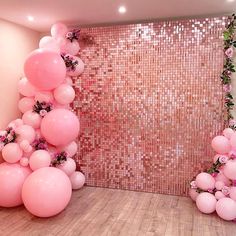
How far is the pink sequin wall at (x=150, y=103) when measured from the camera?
3.77 m

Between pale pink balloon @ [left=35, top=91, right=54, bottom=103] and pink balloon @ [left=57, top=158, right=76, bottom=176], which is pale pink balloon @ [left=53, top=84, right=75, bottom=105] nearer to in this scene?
pale pink balloon @ [left=35, top=91, right=54, bottom=103]

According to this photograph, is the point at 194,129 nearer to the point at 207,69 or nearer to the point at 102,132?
the point at 207,69

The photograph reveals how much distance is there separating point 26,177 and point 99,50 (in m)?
2.07

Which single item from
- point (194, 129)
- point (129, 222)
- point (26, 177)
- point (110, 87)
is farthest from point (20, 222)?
point (194, 129)

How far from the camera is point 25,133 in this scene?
11.5ft

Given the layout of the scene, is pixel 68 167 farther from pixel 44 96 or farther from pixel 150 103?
pixel 150 103

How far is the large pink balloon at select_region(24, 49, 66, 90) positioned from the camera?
3.46 metres

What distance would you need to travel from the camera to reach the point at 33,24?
4.14 m

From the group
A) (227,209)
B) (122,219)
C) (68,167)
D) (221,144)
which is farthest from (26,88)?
(227,209)

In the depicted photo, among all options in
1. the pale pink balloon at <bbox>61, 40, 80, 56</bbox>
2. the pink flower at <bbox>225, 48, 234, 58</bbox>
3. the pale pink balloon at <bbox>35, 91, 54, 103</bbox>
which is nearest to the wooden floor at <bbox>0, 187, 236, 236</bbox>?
the pale pink balloon at <bbox>35, 91, 54, 103</bbox>

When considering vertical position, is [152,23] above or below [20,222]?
above

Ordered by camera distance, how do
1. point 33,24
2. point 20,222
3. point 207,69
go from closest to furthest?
point 20,222 < point 207,69 < point 33,24

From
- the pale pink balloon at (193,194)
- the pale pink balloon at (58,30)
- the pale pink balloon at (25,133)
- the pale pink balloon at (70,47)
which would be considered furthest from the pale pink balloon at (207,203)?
the pale pink balloon at (58,30)

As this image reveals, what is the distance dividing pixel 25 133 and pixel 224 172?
2.50 meters
